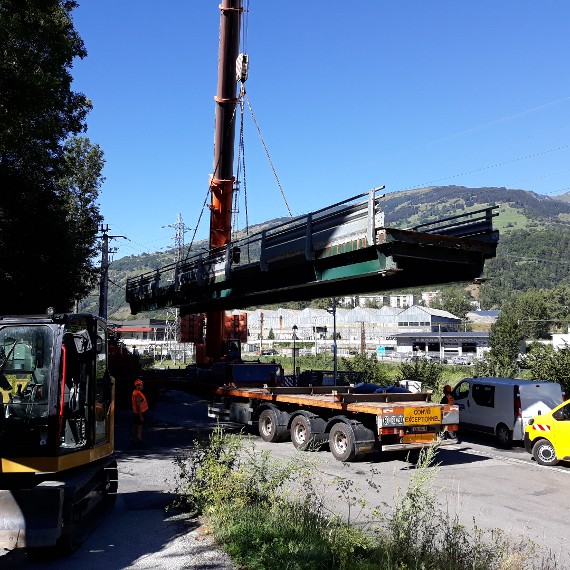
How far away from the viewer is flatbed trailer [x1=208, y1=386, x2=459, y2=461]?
12930mm

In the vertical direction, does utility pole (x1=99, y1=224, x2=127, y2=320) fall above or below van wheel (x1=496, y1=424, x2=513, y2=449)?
above

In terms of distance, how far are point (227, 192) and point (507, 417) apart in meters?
14.5

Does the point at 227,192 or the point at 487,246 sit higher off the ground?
the point at 227,192

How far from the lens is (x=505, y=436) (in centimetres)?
1577

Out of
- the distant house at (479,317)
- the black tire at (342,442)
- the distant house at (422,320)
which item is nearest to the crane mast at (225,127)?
the black tire at (342,442)

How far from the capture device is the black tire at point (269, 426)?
15.6 metres

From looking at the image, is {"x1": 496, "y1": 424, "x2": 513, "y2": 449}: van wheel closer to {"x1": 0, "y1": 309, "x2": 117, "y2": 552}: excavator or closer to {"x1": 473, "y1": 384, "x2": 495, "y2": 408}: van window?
{"x1": 473, "y1": 384, "x2": 495, "y2": 408}: van window

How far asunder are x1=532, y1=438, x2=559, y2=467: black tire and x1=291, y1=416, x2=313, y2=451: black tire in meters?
5.10

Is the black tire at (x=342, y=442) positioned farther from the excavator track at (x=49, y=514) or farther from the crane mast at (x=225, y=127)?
the crane mast at (x=225, y=127)

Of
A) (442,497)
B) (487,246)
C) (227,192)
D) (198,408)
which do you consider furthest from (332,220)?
(198,408)

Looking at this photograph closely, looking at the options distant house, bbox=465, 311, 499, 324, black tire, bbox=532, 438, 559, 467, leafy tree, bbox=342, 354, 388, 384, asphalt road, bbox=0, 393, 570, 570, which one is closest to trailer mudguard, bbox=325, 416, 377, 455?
asphalt road, bbox=0, 393, 570, 570

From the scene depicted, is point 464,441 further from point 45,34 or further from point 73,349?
point 45,34

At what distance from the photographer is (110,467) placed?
8.91 m

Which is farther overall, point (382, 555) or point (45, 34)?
point (45, 34)
